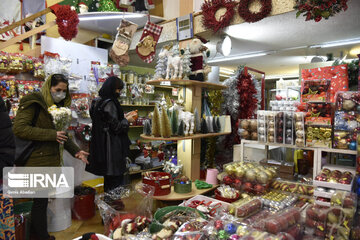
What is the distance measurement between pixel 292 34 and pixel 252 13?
1667 mm

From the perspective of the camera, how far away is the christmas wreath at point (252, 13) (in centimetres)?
265

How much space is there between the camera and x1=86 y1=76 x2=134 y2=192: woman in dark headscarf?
2604mm

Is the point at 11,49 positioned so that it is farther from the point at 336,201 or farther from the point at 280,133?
the point at 336,201

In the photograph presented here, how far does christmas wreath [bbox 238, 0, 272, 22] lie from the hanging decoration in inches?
87.2

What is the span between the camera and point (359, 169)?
175 centimetres

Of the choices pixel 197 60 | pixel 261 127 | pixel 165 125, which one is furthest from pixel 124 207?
pixel 197 60

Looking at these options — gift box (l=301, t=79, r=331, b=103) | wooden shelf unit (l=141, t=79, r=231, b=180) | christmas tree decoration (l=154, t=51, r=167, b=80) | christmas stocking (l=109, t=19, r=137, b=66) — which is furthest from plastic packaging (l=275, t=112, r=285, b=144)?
christmas stocking (l=109, t=19, r=137, b=66)

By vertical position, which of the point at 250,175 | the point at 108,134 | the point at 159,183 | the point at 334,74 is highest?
the point at 334,74

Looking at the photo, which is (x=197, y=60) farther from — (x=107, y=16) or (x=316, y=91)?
(x=107, y=16)

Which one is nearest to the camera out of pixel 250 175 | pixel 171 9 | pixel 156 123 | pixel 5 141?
pixel 5 141

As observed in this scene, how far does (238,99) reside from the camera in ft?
12.0

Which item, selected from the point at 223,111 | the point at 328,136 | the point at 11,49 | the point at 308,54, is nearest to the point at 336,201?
the point at 328,136

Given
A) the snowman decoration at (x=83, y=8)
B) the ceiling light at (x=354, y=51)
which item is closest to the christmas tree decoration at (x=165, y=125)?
the snowman decoration at (x=83, y=8)

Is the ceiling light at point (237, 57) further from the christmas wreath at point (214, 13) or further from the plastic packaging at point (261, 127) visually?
the plastic packaging at point (261, 127)
